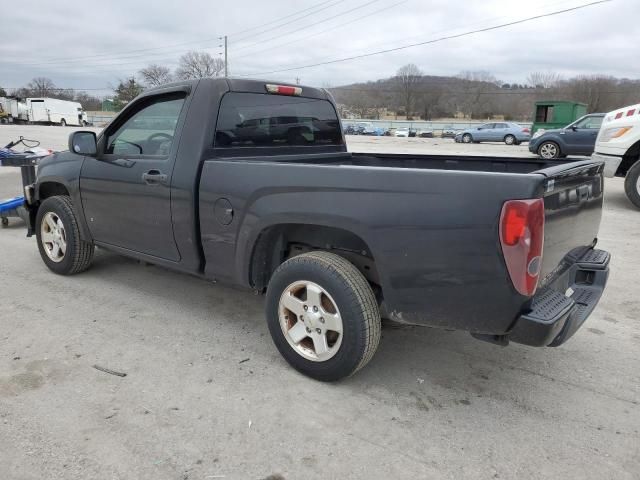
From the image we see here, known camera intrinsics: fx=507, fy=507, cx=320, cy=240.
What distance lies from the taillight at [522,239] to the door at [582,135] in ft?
57.8

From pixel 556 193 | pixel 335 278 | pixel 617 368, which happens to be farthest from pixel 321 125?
pixel 617 368

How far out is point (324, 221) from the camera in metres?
2.84

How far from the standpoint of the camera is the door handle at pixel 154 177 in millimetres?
3650

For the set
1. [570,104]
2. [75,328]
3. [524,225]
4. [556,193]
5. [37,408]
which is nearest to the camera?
[524,225]

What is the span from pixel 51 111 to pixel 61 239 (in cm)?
5752

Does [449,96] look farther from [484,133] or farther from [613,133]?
[613,133]

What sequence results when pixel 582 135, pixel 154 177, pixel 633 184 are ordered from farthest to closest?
pixel 582 135
pixel 633 184
pixel 154 177

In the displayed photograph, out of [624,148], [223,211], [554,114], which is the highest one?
[554,114]

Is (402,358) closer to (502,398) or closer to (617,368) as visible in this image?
(502,398)

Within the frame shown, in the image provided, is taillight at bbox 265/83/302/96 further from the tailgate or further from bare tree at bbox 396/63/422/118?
bare tree at bbox 396/63/422/118

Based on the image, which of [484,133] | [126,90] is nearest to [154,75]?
[126,90]

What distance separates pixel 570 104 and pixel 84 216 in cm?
2757

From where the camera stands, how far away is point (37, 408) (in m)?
2.80

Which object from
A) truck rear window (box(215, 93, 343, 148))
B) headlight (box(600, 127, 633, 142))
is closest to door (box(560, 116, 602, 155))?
headlight (box(600, 127, 633, 142))
